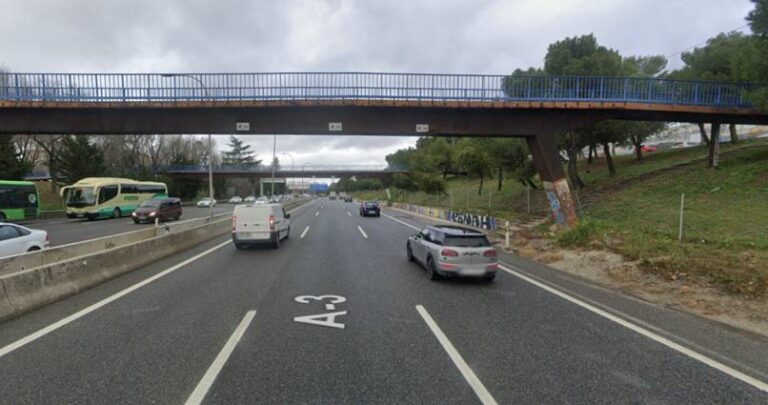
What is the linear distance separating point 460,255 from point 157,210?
2610cm

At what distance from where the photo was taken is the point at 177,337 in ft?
18.0

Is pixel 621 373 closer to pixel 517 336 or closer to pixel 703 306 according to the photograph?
pixel 517 336

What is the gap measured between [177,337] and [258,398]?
2348 millimetres

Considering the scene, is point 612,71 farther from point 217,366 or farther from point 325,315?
point 217,366

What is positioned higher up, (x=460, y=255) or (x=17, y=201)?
(x=17, y=201)

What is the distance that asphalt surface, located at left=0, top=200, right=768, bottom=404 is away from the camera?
4.00m

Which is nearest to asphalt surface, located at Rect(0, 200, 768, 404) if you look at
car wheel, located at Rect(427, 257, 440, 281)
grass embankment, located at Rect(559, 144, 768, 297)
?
car wheel, located at Rect(427, 257, 440, 281)

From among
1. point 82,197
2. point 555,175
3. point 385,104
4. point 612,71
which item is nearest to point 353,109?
point 385,104

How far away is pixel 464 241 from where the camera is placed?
938 centimetres

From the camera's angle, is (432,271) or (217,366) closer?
(217,366)

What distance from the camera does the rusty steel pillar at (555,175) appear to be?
1748 centimetres

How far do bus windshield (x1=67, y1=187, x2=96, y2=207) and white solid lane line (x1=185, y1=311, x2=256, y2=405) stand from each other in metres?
31.9

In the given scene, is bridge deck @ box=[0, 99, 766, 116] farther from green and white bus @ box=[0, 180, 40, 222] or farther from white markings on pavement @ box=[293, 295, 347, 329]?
green and white bus @ box=[0, 180, 40, 222]

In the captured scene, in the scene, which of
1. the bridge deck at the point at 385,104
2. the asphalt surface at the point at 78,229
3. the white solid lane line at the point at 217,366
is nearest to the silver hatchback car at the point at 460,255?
the white solid lane line at the point at 217,366
